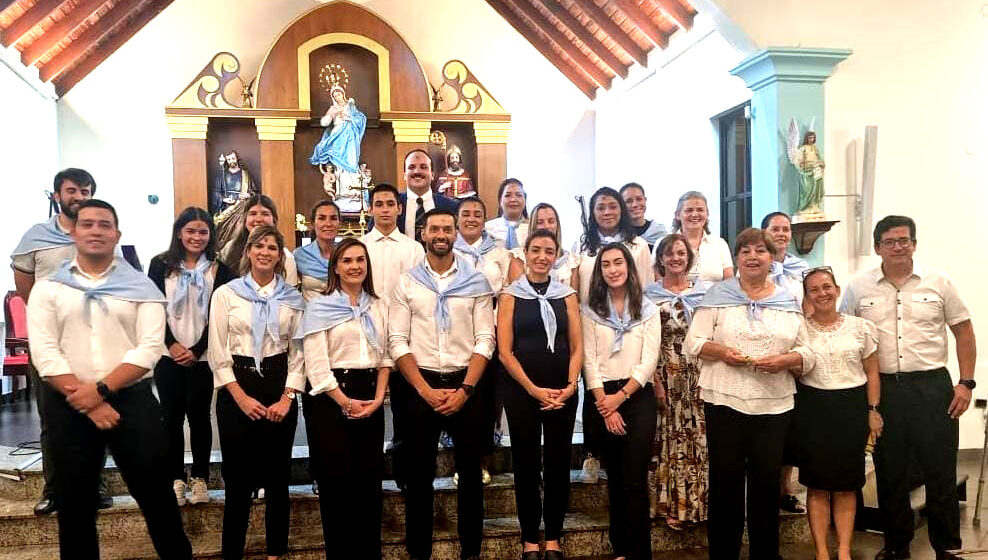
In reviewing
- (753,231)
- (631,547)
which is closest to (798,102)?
(753,231)

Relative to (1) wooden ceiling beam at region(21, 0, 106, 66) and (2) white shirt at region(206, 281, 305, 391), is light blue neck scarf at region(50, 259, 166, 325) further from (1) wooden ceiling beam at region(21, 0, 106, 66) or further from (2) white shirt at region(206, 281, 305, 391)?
(1) wooden ceiling beam at region(21, 0, 106, 66)

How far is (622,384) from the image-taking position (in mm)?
3197

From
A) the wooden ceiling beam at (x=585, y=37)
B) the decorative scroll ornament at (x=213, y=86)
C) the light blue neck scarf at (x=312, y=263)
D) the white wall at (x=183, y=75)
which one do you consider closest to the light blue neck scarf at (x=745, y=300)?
the light blue neck scarf at (x=312, y=263)

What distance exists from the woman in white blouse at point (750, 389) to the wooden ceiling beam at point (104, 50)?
8113 mm

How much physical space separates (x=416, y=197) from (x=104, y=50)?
6560 mm

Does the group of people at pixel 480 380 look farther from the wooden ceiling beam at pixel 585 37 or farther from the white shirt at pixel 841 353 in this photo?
the wooden ceiling beam at pixel 585 37

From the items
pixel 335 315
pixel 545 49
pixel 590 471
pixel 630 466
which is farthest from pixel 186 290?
pixel 545 49

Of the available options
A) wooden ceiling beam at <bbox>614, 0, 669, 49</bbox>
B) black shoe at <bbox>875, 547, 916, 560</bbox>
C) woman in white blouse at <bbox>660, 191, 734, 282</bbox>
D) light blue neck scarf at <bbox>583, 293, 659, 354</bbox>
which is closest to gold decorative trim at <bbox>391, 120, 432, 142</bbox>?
wooden ceiling beam at <bbox>614, 0, 669, 49</bbox>

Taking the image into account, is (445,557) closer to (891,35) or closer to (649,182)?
(891,35)

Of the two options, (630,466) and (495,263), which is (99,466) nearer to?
(495,263)

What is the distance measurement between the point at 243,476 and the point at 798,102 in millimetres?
4025

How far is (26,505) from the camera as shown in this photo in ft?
11.7

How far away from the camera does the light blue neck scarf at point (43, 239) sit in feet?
10.5

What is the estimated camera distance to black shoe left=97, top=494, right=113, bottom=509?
3529 mm
